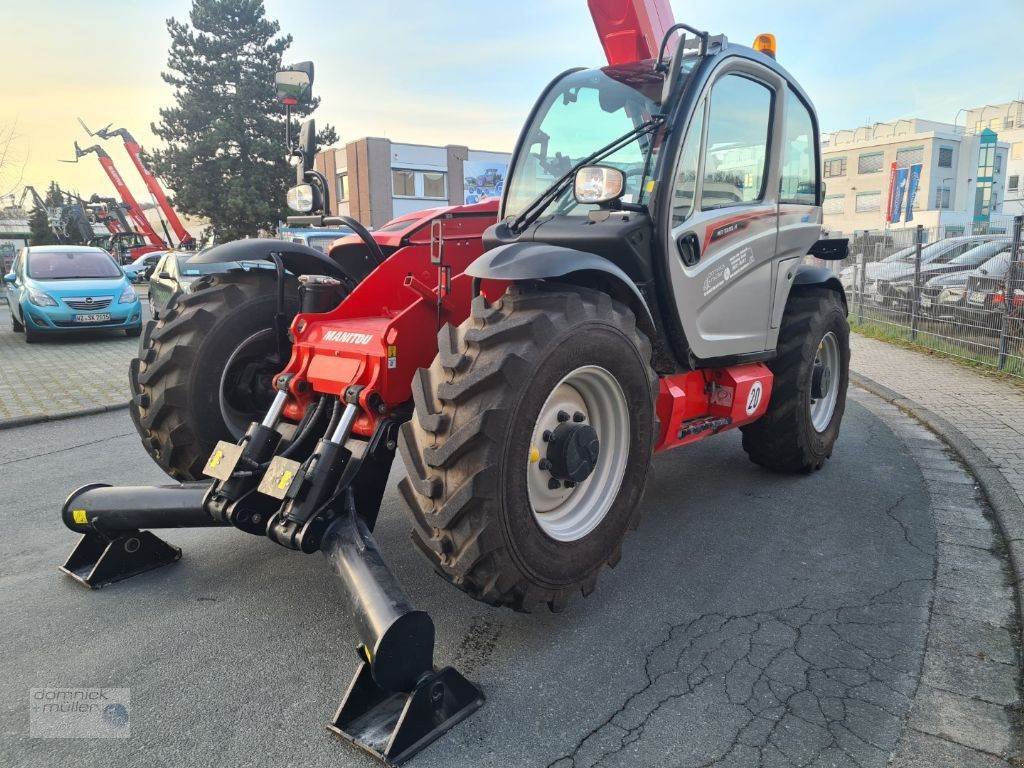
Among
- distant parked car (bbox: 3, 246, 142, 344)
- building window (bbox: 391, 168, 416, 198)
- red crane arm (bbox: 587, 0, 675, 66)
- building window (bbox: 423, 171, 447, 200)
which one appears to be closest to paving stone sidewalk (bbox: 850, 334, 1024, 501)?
red crane arm (bbox: 587, 0, 675, 66)

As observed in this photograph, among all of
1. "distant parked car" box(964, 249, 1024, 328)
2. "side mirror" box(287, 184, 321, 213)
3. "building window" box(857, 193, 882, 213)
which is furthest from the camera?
"building window" box(857, 193, 882, 213)

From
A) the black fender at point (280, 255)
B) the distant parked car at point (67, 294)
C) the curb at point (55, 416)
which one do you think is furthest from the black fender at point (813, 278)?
the distant parked car at point (67, 294)

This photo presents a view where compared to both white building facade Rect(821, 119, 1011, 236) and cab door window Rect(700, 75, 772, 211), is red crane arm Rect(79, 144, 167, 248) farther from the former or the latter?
white building facade Rect(821, 119, 1011, 236)

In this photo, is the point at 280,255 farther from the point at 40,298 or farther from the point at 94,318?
the point at 40,298

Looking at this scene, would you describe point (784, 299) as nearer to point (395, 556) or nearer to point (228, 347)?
point (395, 556)

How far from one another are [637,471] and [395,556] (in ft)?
4.60

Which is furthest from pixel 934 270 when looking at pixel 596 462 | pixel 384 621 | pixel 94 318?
pixel 94 318

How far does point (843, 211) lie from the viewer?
211 feet

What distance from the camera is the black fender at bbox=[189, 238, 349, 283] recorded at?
4031 millimetres

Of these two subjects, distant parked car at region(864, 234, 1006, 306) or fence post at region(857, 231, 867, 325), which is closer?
distant parked car at region(864, 234, 1006, 306)

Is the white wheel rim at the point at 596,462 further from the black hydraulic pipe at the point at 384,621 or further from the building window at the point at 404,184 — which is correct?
the building window at the point at 404,184

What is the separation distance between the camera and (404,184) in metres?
46.2

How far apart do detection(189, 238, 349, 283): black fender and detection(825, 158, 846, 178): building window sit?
226ft

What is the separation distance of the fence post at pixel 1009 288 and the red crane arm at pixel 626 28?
6537mm
